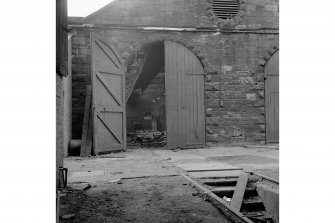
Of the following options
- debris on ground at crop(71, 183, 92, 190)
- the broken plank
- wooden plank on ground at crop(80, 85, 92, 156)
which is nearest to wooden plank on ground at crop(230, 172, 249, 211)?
the broken plank

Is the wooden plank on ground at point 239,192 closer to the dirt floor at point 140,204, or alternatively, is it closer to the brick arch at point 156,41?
the dirt floor at point 140,204

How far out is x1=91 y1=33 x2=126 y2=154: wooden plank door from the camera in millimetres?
8887

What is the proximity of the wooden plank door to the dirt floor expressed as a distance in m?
4.53

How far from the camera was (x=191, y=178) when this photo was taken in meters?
4.88

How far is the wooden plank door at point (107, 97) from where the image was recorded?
8.89 metres

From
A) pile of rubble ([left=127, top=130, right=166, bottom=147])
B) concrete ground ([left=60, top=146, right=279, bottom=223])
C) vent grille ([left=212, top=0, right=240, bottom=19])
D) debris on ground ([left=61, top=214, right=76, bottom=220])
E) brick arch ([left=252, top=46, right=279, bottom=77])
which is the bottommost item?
pile of rubble ([left=127, top=130, right=166, bottom=147])

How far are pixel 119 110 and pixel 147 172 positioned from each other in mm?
4317

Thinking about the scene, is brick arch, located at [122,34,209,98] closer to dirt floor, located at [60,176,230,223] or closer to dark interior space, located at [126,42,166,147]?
dark interior space, located at [126,42,166,147]

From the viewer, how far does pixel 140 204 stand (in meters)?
3.52

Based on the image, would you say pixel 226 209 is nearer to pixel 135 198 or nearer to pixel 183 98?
pixel 135 198

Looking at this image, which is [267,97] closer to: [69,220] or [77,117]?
[77,117]

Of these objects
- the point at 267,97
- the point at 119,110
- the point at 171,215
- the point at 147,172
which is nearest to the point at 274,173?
the point at 147,172

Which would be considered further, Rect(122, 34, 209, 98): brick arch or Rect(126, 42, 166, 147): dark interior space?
Rect(126, 42, 166, 147): dark interior space

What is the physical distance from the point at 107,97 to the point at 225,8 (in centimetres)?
499
